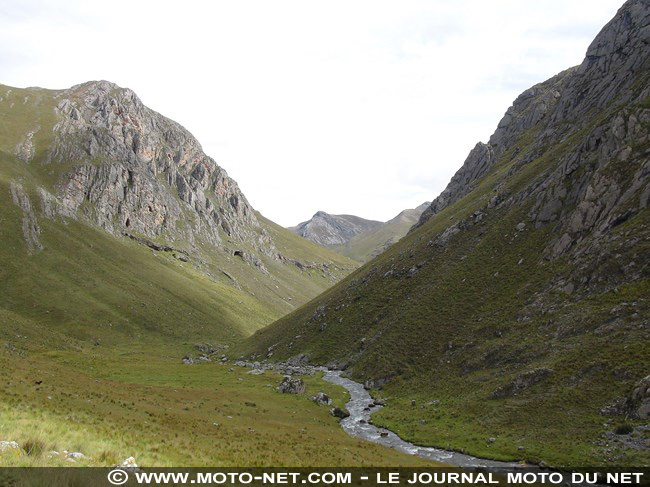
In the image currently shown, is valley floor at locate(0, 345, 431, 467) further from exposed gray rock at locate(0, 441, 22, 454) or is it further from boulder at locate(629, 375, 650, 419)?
boulder at locate(629, 375, 650, 419)

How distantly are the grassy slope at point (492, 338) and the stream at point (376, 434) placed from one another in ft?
5.02

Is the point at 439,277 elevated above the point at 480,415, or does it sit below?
above

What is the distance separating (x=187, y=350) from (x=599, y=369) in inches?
4130

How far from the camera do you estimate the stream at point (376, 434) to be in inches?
1474

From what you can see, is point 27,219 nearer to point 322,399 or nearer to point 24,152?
point 24,152

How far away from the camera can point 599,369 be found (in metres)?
44.5

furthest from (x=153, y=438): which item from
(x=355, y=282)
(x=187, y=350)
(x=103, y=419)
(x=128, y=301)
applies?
(x=128, y=301)

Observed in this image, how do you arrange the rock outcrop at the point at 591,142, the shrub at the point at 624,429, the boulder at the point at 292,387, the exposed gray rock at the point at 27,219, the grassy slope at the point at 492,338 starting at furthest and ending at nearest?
the exposed gray rock at the point at 27,219 → the rock outcrop at the point at 591,142 → the boulder at the point at 292,387 → the grassy slope at the point at 492,338 → the shrub at the point at 624,429

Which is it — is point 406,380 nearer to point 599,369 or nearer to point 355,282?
point 599,369

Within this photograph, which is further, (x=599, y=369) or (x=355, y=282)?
(x=355, y=282)

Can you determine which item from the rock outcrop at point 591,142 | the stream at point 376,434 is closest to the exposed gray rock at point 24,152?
the rock outcrop at point 591,142
